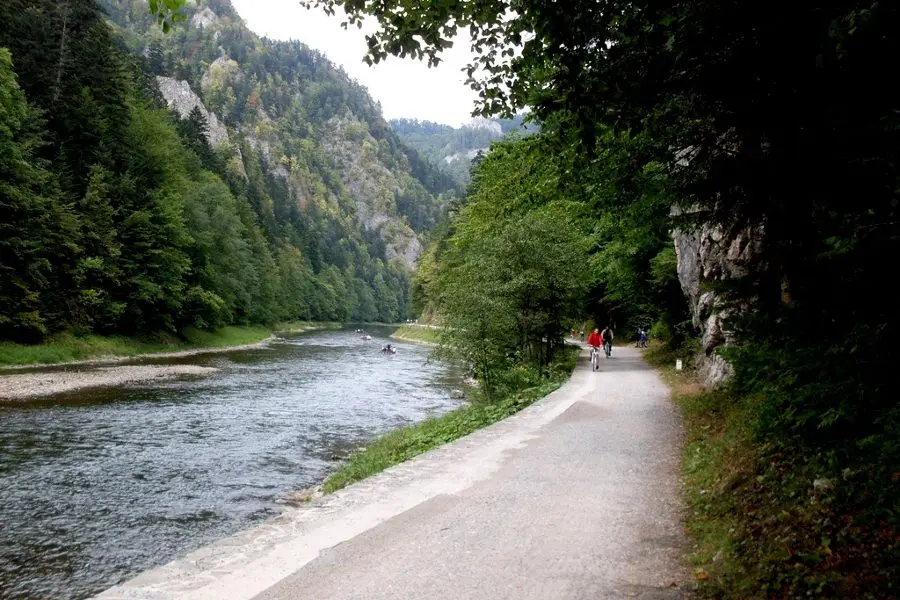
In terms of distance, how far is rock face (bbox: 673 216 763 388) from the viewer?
36.4 ft

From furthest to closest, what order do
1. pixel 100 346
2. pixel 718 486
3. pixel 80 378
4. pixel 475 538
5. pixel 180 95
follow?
pixel 180 95 → pixel 100 346 → pixel 80 378 → pixel 718 486 → pixel 475 538

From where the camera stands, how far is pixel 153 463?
13477 millimetres

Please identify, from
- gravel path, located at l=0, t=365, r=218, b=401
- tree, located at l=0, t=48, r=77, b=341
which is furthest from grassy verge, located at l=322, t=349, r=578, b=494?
tree, located at l=0, t=48, r=77, b=341

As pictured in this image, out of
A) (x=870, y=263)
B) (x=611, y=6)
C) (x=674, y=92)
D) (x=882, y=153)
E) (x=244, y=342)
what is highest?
(x=611, y=6)

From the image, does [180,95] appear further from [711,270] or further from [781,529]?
[781,529]

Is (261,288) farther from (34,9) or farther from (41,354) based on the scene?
(41,354)

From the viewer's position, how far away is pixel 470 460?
29.6 feet

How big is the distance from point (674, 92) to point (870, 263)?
225 cm

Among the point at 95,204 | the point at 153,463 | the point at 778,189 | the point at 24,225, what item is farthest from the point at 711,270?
the point at 95,204

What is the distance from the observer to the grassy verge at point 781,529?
3881 mm

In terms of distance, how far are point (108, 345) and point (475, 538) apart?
3641 cm

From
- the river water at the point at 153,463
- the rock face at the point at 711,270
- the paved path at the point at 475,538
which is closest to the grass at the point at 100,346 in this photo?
the river water at the point at 153,463

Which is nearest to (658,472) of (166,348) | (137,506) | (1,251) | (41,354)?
(137,506)

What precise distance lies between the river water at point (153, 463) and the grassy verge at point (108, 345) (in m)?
8.09
